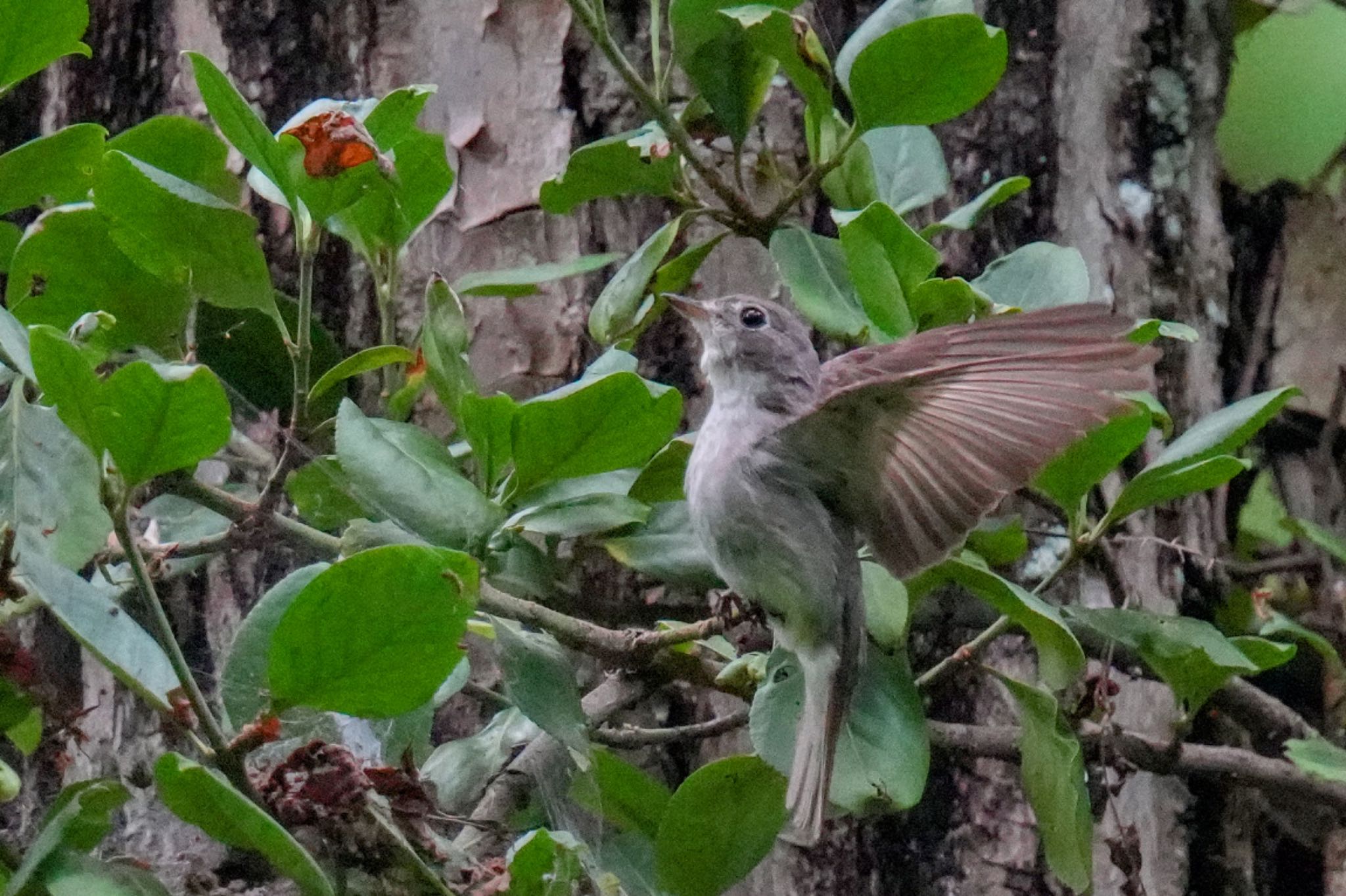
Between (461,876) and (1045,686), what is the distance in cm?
72

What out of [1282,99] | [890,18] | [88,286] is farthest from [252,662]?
[1282,99]

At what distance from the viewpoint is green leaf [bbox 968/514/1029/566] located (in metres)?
1.44

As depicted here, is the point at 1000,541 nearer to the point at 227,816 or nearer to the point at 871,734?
the point at 871,734

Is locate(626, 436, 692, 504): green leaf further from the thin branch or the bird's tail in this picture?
the thin branch

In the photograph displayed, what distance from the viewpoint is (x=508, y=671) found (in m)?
1.20

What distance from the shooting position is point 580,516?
1285 millimetres

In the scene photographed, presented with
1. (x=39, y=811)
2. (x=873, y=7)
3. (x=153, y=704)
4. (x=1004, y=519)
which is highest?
(x=873, y=7)

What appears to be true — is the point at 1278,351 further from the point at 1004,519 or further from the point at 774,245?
the point at 774,245

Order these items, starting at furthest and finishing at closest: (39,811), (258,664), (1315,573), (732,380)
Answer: (1315,573) → (732,380) → (39,811) → (258,664)

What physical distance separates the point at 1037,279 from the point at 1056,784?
48cm

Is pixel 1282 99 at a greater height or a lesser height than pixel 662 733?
greater

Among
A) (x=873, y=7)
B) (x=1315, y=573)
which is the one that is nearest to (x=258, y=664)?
(x=873, y=7)

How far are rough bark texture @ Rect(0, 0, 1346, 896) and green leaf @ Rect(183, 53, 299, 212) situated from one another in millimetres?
686

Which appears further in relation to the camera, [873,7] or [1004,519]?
[873,7]
